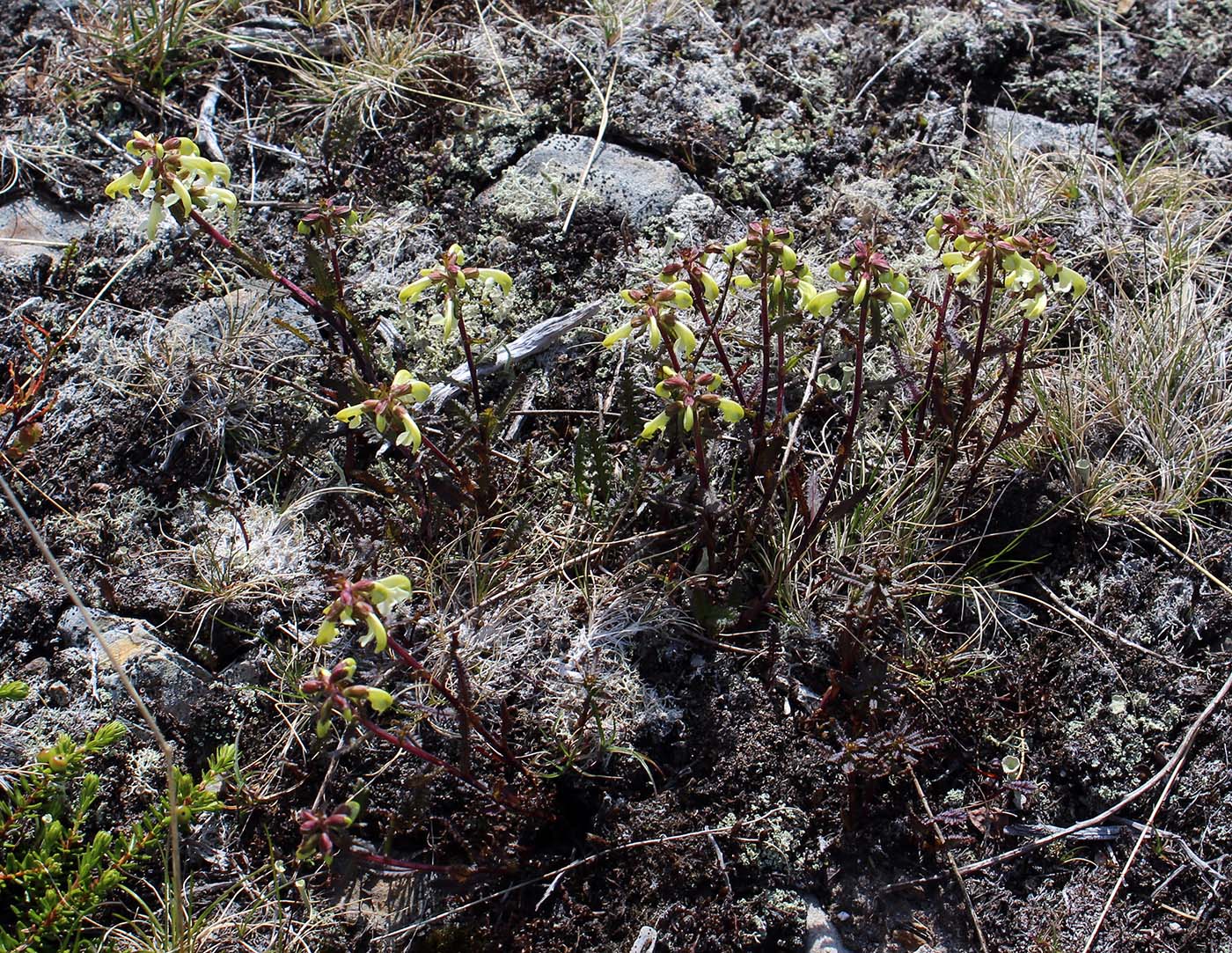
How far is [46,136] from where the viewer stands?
3.52 metres

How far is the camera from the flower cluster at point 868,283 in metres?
2.13

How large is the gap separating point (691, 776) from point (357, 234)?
6.73 ft

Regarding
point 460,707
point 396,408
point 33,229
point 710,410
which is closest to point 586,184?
point 710,410

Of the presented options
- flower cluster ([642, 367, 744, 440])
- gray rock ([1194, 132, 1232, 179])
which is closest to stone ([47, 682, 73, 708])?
flower cluster ([642, 367, 744, 440])

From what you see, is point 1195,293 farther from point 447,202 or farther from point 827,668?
point 447,202

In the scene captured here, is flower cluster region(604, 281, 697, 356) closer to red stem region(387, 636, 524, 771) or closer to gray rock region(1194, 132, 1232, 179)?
red stem region(387, 636, 524, 771)

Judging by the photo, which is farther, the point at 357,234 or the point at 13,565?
the point at 357,234

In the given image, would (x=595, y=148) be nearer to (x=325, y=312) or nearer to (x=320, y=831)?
(x=325, y=312)

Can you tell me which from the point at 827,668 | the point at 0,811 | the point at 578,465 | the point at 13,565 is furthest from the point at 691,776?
the point at 13,565

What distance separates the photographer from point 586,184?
11.3 feet

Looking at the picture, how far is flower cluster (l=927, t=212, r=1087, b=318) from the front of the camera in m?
2.14

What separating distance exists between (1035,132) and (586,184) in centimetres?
170

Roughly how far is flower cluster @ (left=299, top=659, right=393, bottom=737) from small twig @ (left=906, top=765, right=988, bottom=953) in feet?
4.17

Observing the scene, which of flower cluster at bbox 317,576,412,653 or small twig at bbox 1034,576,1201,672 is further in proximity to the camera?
small twig at bbox 1034,576,1201,672
